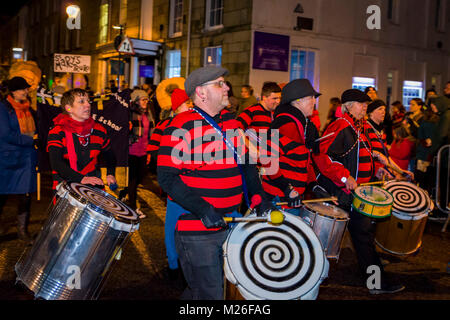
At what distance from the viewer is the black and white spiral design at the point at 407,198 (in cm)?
546

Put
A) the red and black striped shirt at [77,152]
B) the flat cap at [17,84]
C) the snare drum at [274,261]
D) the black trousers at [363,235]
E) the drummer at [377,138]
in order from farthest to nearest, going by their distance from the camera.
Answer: the flat cap at [17,84] < the drummer at [377,138] < the black trousers at [363,235] < the red and black striped shirt at [77,152] < the snare drum at [274,261]

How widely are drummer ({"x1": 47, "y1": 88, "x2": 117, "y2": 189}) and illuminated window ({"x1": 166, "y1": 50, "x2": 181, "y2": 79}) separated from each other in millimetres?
14370

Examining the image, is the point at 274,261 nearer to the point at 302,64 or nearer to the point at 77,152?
the point at 77,152

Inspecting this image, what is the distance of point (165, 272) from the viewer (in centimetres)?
542

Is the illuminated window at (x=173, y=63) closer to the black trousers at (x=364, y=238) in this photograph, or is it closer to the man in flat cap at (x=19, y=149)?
the man in flat cap at (x=19, y=149)

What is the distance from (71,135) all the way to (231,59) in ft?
38.0

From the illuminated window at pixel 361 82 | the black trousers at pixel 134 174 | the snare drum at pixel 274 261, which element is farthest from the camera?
the illuminated window at pixel 361 82

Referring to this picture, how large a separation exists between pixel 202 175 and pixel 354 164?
7.73ft

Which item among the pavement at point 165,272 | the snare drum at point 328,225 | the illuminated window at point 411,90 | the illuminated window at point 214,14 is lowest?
the pavement at point 165,272

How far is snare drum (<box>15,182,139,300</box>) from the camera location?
134 inches

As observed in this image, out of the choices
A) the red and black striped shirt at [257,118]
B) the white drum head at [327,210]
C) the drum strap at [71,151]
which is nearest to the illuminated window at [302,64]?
the red and black striped shirt at [257,118]

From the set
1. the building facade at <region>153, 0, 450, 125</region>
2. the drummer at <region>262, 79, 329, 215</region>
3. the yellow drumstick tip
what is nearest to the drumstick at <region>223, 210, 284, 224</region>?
the yellow drumstick tip
